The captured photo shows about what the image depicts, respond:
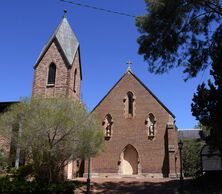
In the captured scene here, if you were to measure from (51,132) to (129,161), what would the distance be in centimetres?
1360


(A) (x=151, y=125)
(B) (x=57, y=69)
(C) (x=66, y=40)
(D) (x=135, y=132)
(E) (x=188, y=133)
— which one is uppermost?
(C) (x=66, y=40)

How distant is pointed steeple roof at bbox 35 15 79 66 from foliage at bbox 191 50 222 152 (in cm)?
1331

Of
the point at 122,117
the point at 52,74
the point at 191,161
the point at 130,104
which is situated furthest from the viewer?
the point at 191,161

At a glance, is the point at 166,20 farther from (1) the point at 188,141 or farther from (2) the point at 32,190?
(1) the point at 188,141

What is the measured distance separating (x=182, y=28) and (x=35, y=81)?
1631 cm

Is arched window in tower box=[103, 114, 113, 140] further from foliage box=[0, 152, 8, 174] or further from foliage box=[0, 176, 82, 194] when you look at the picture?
foliage box=[0, 176, 82, 194]

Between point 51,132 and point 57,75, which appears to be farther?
point 57,75

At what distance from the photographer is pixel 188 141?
38812mm

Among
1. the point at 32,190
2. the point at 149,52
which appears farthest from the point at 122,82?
the point at 32,190

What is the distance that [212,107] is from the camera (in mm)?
22406

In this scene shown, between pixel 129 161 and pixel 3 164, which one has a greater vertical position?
pixel 129 161

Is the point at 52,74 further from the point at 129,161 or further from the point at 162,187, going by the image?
the point at 162,187

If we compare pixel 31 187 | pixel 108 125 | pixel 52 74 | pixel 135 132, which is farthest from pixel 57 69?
pixel 31 187

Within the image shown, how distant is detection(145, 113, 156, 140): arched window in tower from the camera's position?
3381cm
